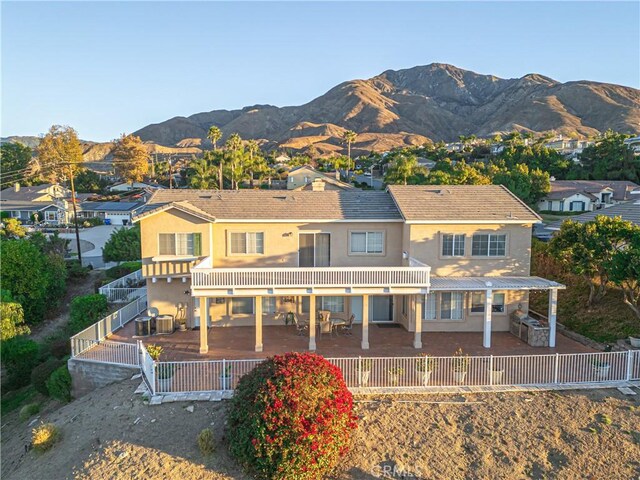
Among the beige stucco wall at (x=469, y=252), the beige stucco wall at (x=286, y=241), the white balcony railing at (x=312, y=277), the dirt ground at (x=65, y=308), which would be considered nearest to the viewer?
the white balcony railing at (x=312, y=277)

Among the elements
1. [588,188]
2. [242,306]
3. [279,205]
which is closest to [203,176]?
[279,205]

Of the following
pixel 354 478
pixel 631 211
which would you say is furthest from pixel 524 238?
pixel 354 478

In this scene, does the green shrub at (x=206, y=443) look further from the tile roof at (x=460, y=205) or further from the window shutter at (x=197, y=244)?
the tile roof at (x=460, y=205)

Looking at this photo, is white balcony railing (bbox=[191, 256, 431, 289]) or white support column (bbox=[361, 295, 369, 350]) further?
white support column (bbox=[361, 295, 369, 350])

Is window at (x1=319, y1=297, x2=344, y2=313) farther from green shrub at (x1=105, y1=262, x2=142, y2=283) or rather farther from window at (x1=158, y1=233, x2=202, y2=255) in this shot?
green shrub at (x1=105, y1=262, x2=142, y2=283)

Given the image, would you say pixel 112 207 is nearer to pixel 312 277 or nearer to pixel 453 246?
pixel 312 277

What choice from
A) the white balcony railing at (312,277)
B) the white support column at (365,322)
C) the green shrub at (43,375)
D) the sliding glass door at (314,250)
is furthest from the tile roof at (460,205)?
the green shrub at (43,375)

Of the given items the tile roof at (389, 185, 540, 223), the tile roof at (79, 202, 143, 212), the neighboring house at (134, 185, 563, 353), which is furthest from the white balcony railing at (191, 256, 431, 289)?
the tile roof at (79, 202, 143, 212)

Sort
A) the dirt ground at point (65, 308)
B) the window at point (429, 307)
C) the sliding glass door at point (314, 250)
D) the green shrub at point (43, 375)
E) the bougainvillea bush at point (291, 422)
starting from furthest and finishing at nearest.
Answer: the dirt ground at point (65, 308), the sliding glass door at point (314, 250), the window at point (429, 307), the green shrub at point (43, 375), the bougainvillea bush at point (291, 422)
